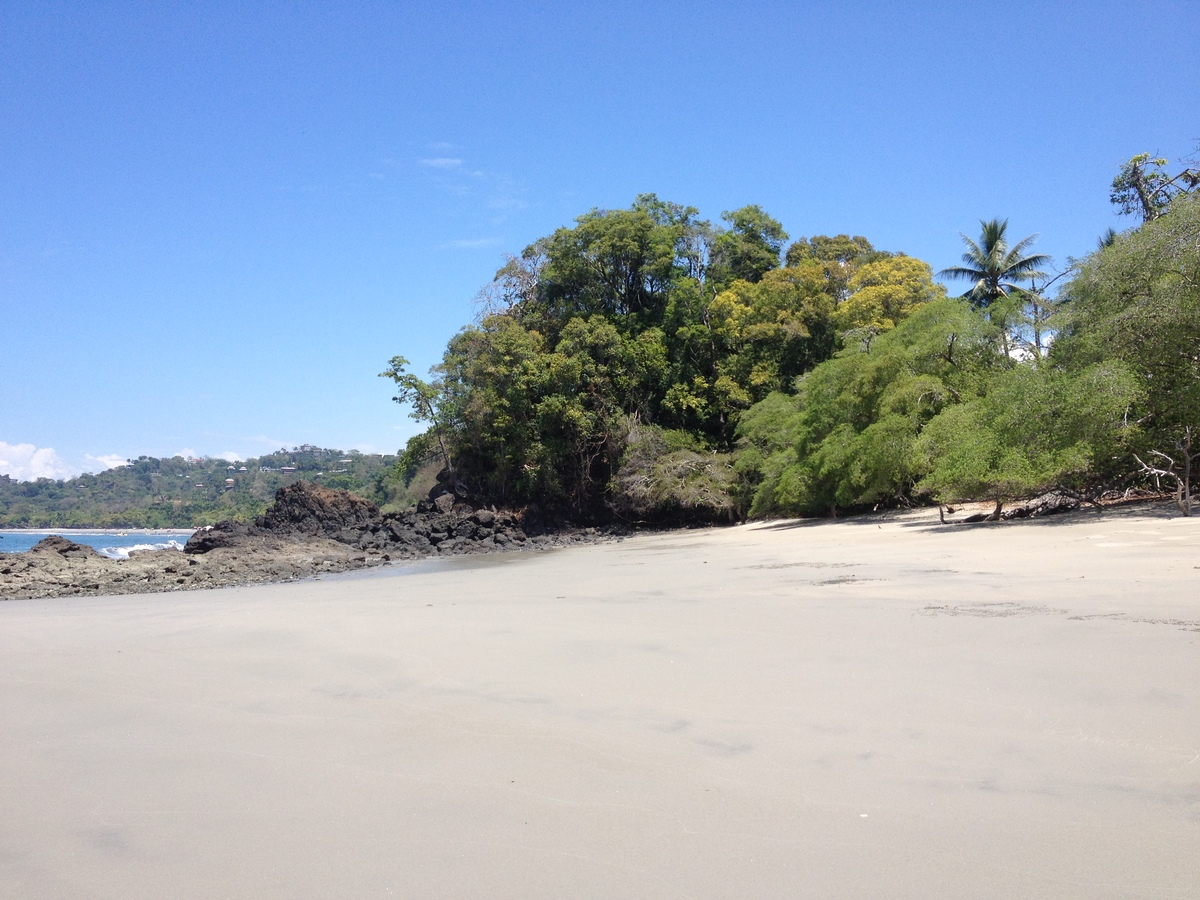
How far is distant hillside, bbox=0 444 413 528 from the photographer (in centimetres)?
8656

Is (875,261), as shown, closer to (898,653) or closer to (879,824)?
(898,653)

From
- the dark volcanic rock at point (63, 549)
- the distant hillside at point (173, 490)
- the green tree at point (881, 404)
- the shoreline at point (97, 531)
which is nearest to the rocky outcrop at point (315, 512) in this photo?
the dark volcanic rock at point (63, 549)

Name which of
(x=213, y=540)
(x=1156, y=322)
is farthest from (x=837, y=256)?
(x=213, y=540)

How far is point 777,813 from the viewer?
10.8 feet

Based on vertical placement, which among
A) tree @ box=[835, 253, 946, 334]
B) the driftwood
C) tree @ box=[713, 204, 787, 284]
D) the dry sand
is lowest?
the dry sand

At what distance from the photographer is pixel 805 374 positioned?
2605 cm

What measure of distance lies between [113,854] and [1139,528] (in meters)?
12.6

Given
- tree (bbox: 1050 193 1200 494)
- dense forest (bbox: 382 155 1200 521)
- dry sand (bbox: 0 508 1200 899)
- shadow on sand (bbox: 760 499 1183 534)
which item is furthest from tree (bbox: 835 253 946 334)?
dry sand (bbox: 0 508 1200 899)

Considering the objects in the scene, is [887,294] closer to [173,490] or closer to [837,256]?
[837,256]

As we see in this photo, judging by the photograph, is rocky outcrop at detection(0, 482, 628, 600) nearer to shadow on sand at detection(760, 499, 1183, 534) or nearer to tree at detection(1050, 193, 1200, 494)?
Result: shadow on sand at detection(760, 499, 1183, 534)

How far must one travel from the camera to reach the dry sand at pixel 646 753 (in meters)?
2.94

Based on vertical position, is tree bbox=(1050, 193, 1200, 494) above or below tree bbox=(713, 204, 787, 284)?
below

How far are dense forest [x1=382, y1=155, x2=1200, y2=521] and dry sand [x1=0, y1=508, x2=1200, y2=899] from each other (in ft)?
22.6

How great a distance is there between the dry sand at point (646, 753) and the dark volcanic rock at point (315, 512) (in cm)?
2314
